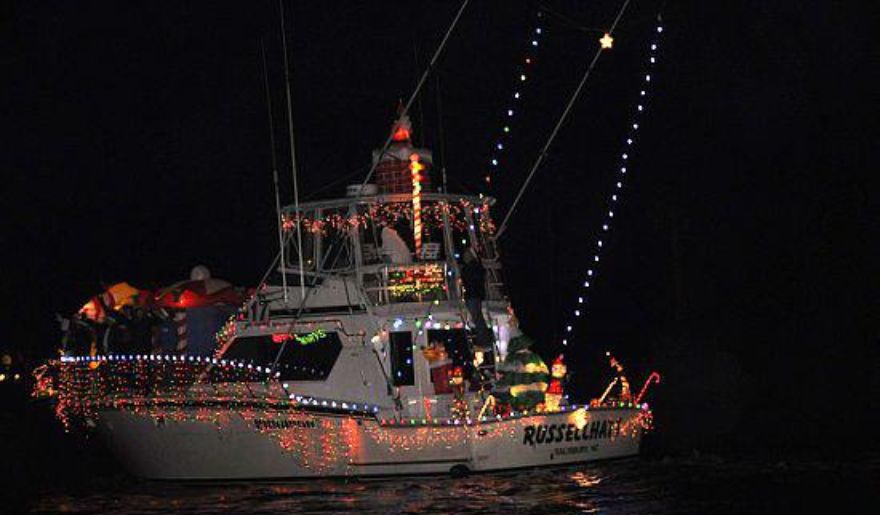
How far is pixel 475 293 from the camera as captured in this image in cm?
2583

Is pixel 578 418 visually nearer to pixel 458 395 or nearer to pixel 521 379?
pixel 521 379

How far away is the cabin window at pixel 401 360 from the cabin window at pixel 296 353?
87cm

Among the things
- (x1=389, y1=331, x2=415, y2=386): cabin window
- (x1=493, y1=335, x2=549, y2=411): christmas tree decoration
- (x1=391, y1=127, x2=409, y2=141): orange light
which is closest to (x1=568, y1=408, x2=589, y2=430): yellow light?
(x1=493, y1=335, x2=549, y2=411): christmas tree decoration

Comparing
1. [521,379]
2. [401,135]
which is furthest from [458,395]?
[401,135]

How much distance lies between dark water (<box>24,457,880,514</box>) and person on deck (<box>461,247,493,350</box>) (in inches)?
92.8

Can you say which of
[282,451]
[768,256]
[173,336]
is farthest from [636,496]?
[768,256]

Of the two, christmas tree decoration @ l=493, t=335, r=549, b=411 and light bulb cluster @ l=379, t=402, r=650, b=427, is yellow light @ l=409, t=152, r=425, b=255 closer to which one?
christmas tree decoration @ l=493, t=335, r=549, b=411

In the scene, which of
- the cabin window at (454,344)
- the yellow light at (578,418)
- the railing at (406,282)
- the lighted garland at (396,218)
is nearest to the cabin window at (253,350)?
the railing at (406,282)

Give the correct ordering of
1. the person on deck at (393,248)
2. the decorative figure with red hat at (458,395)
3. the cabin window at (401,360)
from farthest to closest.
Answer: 1. the person on deck at (393,248)
2. the cabin window at (401,360)
3. the decorative figure with red hat at (458,395)

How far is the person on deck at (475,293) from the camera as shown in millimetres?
25719

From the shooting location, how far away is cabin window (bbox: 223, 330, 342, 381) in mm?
25125

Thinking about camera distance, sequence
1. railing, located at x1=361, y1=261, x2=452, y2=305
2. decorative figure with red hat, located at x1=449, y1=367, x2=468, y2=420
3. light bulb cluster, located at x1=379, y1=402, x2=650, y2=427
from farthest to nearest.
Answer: railing, located at x1=361, y1=261, x2=452, y2=305 < decorative figure with red hat, located at x1=449, y1=367, x2=468, y2=420 < light bulb cluster, located at x1=379, y1=402, x2=650, y2=427

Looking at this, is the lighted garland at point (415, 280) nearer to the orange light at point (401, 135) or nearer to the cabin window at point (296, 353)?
the cabin window at point (296, 353)

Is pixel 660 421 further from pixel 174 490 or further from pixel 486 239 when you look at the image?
pixel 174 490
